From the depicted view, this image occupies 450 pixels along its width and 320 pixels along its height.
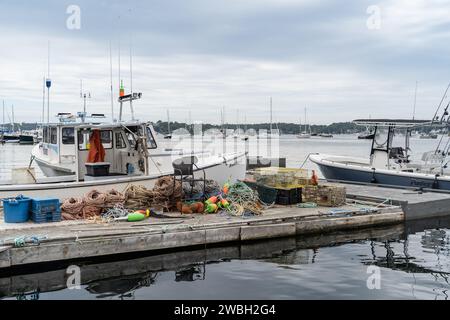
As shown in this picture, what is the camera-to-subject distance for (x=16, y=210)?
9617 mm

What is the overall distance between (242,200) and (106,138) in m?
4.48

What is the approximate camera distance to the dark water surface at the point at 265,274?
780 cm

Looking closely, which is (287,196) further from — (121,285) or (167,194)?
(121,285)

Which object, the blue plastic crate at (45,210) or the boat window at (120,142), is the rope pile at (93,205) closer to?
the blue plastic crate at (45,210)

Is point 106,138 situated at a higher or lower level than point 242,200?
higher

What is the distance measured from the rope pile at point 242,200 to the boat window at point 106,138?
3.93 meters

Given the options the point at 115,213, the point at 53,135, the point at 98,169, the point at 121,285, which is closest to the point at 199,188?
the point at 115,213

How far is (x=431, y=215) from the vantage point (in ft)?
44.1

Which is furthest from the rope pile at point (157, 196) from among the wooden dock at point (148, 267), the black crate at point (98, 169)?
the wooden dock at point (148, 267)

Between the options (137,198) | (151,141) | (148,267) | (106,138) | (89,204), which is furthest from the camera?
(151,141)

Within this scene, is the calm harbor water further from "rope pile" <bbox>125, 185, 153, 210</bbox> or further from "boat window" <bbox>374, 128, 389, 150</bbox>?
"boat window" <bbox>374, 128, 389, 150</bbox>

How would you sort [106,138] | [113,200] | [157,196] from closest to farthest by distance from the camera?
[113,200], [157,196], [106,138]

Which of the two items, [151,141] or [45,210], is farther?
[151,141]
